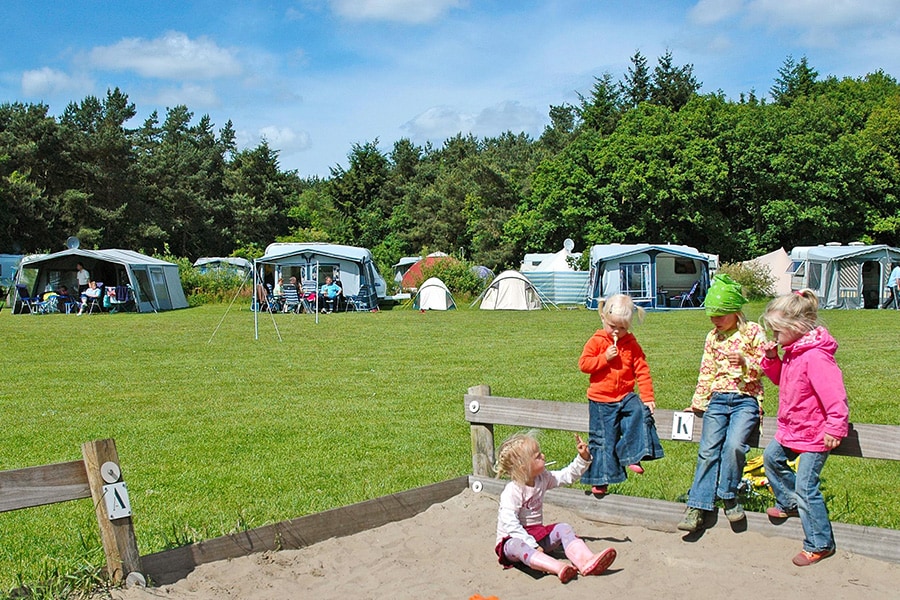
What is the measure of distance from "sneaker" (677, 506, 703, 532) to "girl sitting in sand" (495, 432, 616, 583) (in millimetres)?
616

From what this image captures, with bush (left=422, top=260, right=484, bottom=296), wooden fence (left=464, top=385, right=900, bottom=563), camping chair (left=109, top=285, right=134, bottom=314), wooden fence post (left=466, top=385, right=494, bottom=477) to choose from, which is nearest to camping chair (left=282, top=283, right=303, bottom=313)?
camping chair (left=109, top=285, right=134, bottom=314)

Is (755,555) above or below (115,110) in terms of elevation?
below

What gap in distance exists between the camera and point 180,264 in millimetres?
37688

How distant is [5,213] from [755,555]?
158ft

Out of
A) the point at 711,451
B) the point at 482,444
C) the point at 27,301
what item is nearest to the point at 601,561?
the point at 711,451

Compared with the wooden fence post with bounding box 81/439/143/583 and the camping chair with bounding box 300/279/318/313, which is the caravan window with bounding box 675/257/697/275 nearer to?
the camping chair with bounding box 300/279/318/313

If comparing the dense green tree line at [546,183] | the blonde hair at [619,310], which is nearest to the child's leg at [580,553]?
the blonde hair at [619,310]

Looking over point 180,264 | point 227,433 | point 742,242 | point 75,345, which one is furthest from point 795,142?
point 227,433

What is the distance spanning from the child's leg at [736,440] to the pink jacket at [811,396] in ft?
0.53

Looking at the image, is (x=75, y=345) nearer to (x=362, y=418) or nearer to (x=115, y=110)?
(x=362, y=418)

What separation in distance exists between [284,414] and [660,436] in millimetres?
5349

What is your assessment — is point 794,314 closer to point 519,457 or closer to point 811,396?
point 811,396

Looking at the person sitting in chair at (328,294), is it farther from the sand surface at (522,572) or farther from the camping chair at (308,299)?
the sand surface at (522,572)

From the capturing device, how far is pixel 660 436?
4.88 m
